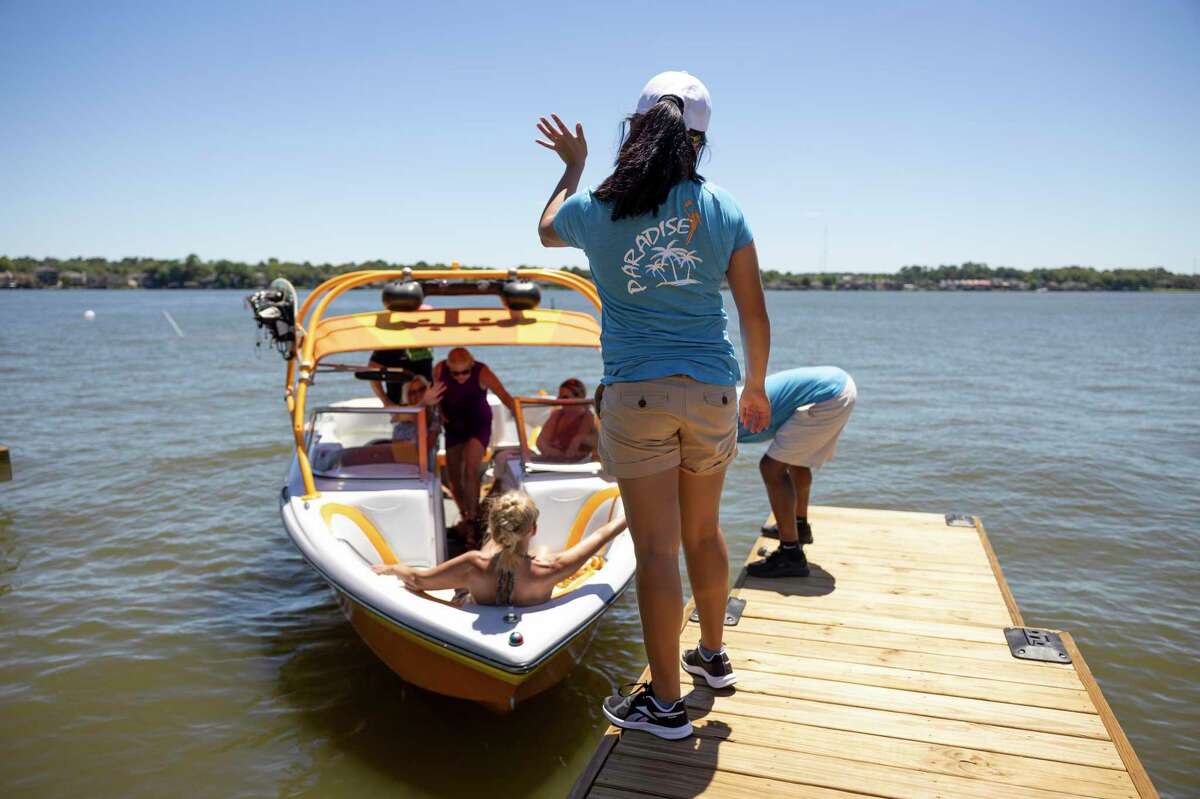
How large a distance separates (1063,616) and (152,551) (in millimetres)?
8555

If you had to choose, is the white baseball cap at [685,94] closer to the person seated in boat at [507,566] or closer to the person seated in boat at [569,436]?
the person seated in boat at [507,566]

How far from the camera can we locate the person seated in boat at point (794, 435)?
4.96 meters

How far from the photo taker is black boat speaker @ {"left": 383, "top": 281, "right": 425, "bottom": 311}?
653 cm

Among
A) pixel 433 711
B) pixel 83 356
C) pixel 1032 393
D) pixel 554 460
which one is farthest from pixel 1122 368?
pixel 83 356

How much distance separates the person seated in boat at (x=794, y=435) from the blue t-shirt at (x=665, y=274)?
2.20 m

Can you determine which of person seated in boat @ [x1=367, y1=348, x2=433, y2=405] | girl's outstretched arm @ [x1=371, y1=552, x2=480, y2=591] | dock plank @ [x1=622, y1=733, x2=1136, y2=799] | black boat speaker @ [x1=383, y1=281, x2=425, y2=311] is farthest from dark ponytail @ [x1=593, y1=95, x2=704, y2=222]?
person seated in boat @ [x1=367, y1=348, x2=433, y2=405]

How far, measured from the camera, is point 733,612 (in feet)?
14.7

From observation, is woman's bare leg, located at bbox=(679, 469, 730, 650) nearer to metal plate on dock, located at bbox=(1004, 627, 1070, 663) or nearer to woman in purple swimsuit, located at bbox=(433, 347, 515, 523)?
metal plate on dock, located at bbox=(1004, 627, 1070, 663)

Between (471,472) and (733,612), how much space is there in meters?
2.89

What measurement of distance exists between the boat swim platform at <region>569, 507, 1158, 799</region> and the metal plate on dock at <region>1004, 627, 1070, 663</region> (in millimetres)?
27

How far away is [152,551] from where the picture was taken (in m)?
8.48

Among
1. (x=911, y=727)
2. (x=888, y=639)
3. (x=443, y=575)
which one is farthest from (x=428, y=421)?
(x=911, y=727)

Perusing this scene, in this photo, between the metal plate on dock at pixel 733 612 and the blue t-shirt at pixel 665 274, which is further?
the metal plate on dock at pixel 733 612

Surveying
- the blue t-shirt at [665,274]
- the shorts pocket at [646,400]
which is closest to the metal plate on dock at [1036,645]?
the blue t-shirt at [665,274]
